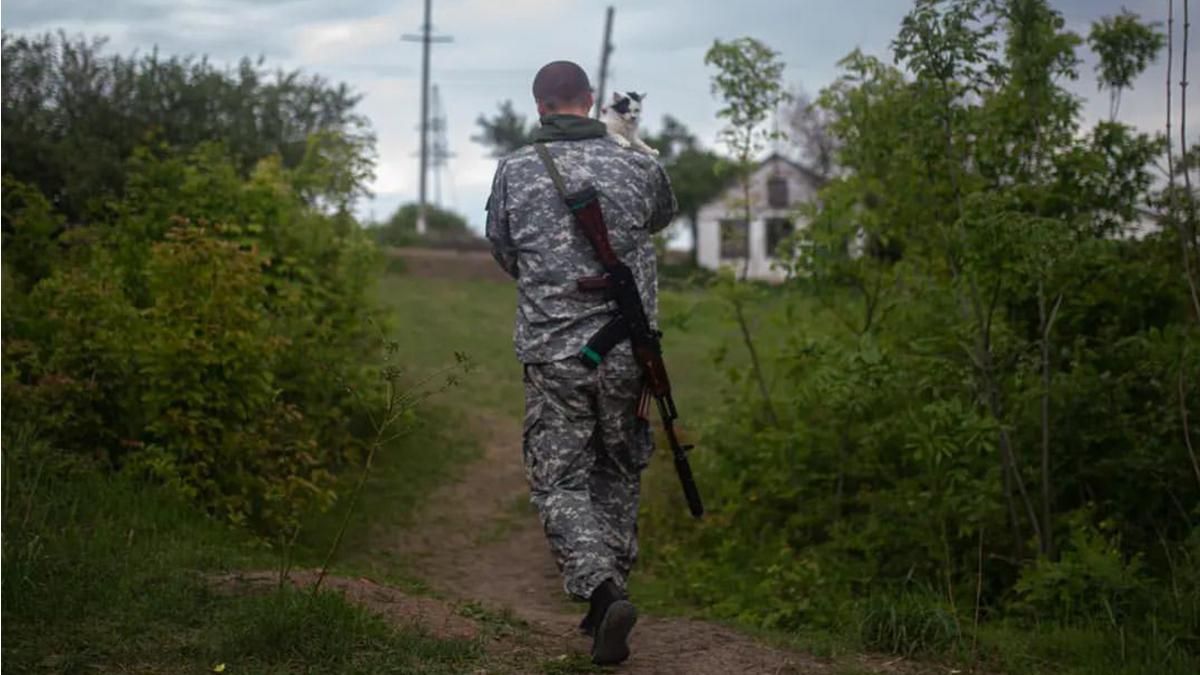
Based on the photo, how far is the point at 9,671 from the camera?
562 centimetres

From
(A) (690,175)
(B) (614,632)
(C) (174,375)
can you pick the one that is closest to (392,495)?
(C) (174,375)

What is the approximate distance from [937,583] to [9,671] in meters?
5.23

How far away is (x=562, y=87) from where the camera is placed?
6.34 metres

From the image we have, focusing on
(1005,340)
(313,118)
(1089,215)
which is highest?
(313,118)

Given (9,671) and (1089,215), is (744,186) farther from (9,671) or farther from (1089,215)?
(9,671)

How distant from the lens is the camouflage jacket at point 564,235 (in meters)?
6.13

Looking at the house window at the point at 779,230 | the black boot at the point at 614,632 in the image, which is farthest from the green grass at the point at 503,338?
the black boot at the point at 614,632

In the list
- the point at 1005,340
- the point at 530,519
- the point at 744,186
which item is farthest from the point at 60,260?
the point at 1005,340

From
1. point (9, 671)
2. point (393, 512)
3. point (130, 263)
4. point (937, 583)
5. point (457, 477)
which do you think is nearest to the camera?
point (9, 671)

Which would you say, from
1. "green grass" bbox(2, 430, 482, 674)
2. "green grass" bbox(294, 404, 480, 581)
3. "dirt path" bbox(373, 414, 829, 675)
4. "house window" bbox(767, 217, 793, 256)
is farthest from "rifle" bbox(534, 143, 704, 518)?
"house window" bbox(767, 217, 793, 256)

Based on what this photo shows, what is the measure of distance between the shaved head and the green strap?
0.19 m

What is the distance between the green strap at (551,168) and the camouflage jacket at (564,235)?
2cm

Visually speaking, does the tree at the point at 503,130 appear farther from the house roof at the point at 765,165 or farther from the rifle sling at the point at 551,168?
the rifle sling at the point at 551,168

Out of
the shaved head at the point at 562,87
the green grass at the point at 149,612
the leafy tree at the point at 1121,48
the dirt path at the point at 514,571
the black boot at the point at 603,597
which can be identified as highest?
the leafy tree at the point at 1121,48
